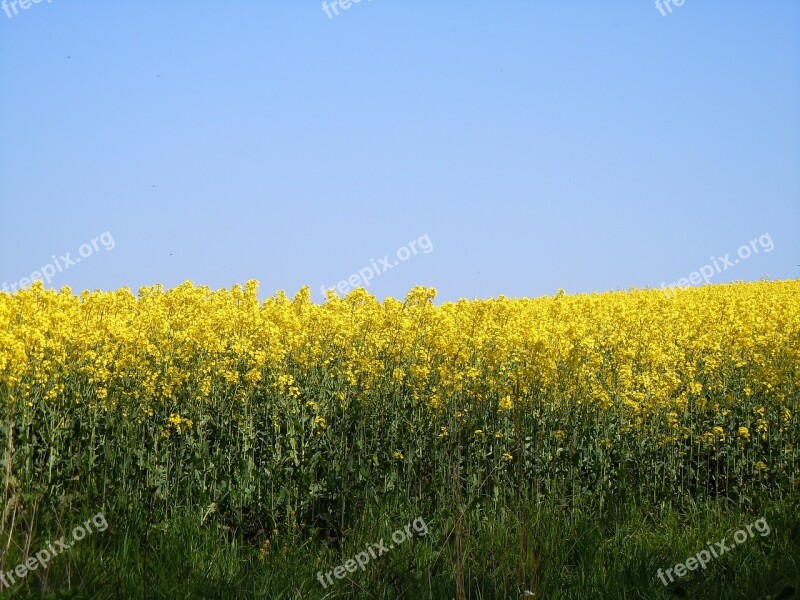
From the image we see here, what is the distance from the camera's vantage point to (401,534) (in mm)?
5938

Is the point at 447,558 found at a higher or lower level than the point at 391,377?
lower

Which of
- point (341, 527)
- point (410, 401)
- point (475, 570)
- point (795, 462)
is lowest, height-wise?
point (795, 462)

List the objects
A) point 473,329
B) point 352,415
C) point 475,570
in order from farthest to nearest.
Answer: point 473,329 → point 352,415 → point 475,570

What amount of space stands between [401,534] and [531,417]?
2157 millimetres

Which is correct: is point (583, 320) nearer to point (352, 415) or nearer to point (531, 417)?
point (531, 417)

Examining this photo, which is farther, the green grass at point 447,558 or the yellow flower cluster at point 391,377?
the yellow flower cluster at point 391,377

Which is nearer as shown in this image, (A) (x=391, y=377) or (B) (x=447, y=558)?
(B) (x=447, y=558)

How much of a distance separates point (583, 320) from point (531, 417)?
5.12 meters

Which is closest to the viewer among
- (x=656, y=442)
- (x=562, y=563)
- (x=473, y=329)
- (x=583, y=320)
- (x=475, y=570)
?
(x=475, y=570)

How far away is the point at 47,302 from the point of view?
9109mm

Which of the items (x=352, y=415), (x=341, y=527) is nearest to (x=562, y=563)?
(x=341, y=527)

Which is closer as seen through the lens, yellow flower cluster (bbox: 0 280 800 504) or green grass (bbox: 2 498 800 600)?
green grass (bbox: 2 498 800 600)

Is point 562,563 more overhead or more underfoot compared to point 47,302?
more underfoot

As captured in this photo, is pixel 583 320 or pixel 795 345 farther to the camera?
pixel 583 320
